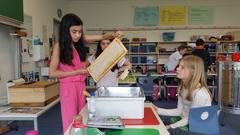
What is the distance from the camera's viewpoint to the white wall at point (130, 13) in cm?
697

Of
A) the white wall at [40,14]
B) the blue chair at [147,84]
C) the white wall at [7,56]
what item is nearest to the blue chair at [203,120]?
the white wall at [7,56]

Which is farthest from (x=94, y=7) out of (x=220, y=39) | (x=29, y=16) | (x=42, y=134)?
(x=42, y=134)

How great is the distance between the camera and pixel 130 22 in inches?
281

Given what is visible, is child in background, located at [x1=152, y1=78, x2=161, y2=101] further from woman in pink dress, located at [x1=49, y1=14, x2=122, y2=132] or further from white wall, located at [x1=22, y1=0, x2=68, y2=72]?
woman in pink dress, located at [x1=49, y1=14, x2=122, y2=132]

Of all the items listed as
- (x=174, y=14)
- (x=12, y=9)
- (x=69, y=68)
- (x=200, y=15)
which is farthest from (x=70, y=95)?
(x=200, y=15)

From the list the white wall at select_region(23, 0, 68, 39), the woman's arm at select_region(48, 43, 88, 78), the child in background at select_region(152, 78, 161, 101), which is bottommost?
the child in background at select_region(152, 78, 161, 101)

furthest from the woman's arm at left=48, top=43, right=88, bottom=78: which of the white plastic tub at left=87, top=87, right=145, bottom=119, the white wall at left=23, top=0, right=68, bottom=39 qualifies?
the white wall at left=23, top=0, right=68, bottom=39

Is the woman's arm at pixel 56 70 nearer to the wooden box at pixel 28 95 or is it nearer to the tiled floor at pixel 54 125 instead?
the wooden box at pixel 28 95

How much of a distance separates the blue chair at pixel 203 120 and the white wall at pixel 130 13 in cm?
560

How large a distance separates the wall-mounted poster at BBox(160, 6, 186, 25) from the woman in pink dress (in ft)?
18.4

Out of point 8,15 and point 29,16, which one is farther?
point 29,16

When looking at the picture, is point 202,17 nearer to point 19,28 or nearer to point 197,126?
point 19,28

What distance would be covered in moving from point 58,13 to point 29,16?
1.83 m

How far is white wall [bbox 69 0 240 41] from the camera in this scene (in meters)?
6.97
